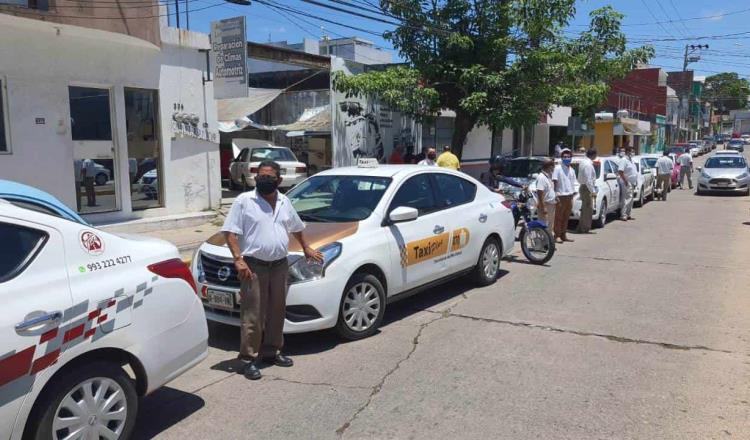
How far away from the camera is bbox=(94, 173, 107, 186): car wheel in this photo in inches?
469

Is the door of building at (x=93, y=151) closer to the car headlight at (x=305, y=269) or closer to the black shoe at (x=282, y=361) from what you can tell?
the car headlight at (x=305, y=269)

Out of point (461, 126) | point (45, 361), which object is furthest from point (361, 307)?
point (461, 126)

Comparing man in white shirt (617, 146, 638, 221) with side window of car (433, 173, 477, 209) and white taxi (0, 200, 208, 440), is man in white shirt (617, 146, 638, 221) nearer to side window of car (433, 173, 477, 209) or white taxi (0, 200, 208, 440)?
side window of car (433, 173, 477, 209)

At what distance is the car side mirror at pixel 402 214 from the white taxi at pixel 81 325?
8.21 feet

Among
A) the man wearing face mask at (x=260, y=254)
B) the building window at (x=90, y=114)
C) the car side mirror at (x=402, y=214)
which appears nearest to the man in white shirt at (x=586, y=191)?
the car side mirror at (x=402, y=214)

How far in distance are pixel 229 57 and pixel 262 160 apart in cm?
616

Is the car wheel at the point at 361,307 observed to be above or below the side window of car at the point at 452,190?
below

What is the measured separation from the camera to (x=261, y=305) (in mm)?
4898

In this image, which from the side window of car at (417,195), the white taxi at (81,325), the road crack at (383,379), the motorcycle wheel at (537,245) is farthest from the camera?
the motorcycle wheel at (537,245)

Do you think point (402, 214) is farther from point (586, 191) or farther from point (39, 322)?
point (586, 191)

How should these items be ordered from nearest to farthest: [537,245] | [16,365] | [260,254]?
[16,365], [260,254], [537,245]

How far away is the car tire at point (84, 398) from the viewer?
3105 millimetres

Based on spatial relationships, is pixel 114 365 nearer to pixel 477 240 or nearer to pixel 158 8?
pixel 477 240

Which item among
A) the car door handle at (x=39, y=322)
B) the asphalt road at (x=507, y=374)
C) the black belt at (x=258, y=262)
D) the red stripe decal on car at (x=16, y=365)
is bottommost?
the asphalt road at (x=507, y=374)
